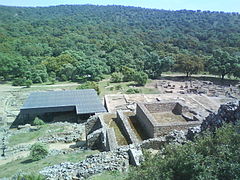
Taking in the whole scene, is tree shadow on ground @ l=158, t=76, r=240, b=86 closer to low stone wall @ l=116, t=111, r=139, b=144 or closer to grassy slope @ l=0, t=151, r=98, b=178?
low stone wall @ l=116, t=111, r=139, b=144

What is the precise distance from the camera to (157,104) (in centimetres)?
2428

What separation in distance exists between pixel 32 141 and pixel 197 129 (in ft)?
54.7

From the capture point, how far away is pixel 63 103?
1265 inches

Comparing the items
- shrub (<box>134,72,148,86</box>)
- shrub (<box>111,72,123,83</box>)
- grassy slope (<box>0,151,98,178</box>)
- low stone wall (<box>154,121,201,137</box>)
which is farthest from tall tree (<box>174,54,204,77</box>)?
grassy slope (<box>0,151,98,178</box>)

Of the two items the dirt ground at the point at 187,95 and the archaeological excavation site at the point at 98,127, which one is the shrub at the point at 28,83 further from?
the dirt ground at the point at 187,95

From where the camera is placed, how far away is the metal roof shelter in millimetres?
30469

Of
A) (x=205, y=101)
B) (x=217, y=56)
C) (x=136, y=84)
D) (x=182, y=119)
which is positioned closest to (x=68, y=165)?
(x=182, y=119)

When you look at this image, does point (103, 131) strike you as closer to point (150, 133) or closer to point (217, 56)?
point (150, 133)

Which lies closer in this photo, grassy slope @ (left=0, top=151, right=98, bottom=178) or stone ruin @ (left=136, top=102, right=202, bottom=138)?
grassy slope @ (left=0, top=151, right=98, bottom=178)

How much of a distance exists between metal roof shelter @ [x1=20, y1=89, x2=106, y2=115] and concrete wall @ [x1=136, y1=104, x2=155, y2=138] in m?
8.00

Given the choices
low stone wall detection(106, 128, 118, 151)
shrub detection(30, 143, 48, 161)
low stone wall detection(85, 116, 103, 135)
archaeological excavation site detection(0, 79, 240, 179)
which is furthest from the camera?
low stone wall detection(85, 116, 103, 135)

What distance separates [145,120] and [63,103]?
14.8m

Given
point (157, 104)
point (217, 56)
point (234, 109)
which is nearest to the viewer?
point (234, 109)

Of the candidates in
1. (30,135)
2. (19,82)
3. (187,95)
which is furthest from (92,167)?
(19,82)
